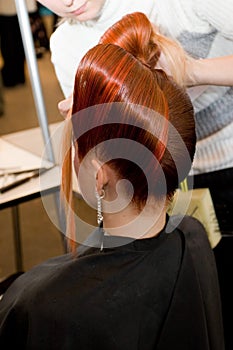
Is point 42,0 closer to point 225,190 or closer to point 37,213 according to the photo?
point 225,190

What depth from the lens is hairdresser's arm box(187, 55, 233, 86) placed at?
108cm

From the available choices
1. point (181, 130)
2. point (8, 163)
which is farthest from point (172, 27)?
point (8, 163)

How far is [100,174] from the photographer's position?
95 cm

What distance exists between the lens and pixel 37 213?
10.3 ft

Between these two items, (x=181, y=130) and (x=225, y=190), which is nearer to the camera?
(x=181, y=130)

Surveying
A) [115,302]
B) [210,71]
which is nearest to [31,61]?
[210,71]

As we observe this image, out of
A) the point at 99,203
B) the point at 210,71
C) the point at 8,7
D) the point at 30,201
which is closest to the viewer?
the point at 99,203

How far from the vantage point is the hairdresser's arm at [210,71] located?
108cm

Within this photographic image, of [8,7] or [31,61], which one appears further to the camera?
[8,7]

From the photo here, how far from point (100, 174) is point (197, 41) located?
48cm

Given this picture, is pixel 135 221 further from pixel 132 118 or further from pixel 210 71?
pixel 210 71

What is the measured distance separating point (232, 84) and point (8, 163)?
91cm

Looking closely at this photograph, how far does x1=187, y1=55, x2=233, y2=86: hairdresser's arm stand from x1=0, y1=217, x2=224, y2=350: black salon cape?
1.03ft

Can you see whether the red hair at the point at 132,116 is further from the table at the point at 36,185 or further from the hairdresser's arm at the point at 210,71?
the table at the point at 36,185
